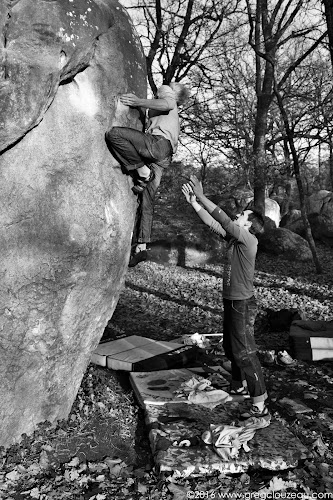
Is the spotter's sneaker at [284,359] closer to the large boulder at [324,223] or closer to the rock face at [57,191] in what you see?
the rock face at [57,191]

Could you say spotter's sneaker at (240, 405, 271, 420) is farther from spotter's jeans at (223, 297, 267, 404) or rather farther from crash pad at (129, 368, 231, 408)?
crash pad at (129, 368, 231, 408)

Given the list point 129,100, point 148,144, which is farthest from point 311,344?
point 129,100

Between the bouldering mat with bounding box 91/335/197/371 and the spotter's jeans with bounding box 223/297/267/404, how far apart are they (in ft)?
4.32

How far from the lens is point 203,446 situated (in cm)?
416

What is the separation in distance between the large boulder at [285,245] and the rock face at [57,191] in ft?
37.2

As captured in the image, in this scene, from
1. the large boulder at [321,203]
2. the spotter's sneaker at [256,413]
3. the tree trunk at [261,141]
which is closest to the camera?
the spotter's sneaker at [256,413]

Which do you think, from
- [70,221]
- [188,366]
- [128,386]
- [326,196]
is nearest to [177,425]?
[128,386]

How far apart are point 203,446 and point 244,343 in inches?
45.4

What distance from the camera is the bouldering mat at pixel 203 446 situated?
386cm

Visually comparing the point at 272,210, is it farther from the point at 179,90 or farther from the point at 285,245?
the point at 179,90

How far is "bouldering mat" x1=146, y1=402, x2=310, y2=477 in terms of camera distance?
12.7ft

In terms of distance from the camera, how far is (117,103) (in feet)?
14.6

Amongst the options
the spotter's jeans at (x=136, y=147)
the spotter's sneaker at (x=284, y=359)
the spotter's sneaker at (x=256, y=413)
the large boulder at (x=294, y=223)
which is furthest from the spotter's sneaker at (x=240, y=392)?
the large boulder at (x=294, y=223)

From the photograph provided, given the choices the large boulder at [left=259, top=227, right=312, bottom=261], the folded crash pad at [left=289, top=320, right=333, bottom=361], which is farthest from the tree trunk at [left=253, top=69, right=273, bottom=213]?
the folded crash pad at [left=289, top=320, right=333, bottom=361]
